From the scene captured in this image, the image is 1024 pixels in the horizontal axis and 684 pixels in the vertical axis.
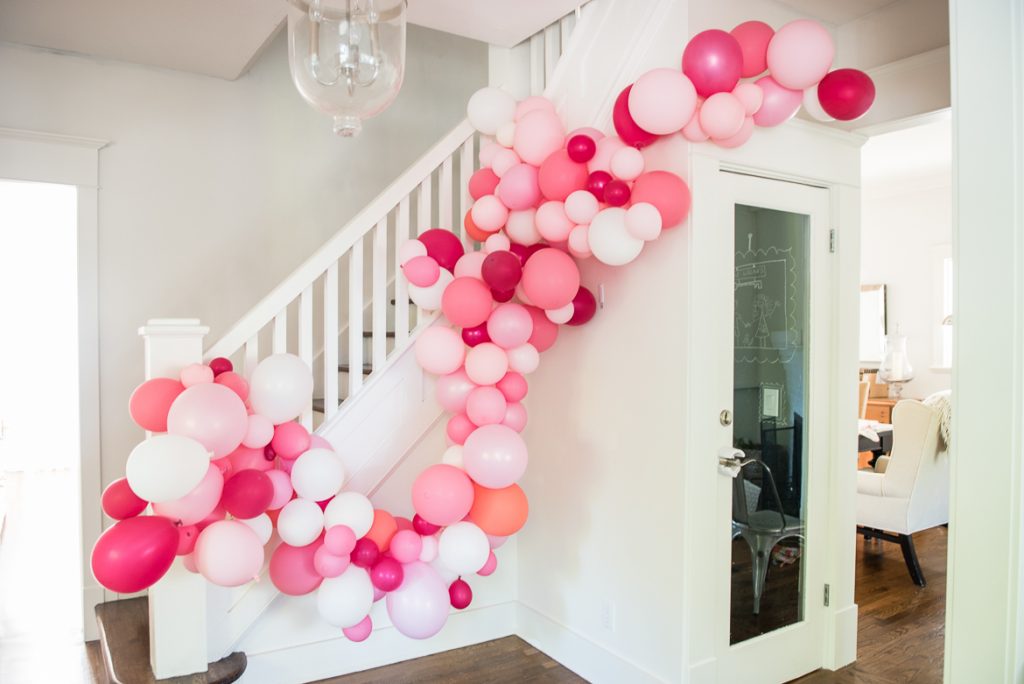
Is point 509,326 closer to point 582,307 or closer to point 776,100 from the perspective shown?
point 582,307

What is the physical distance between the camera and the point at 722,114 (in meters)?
2.34

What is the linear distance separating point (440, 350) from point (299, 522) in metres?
0.79

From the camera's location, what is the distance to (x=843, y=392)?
121 inches

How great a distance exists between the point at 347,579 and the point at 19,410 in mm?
4519

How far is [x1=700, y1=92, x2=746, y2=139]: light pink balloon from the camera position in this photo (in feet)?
7.65

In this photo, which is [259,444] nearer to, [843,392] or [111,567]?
[111,567]

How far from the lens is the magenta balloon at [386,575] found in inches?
99.0

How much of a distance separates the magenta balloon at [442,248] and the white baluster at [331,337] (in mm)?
384

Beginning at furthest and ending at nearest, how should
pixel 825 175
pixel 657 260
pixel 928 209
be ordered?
1. pixel 928 209
2. pixel 825 175
3. pixel 657 260

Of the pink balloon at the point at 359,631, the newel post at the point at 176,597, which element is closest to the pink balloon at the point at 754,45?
the newel post at the point at 176,597

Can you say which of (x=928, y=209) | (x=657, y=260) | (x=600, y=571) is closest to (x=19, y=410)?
(x=600, y=571)

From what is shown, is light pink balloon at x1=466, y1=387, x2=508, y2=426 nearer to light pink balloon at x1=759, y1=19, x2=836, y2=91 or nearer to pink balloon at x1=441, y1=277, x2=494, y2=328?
pink balloon at x1=441, y1=277, x2=494, y2=328

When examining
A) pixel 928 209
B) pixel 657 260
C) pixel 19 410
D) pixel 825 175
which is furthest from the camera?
pixel 928 209

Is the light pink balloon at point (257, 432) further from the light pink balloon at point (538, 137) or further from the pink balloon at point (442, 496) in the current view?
the light pink balloon at point (538, 137)
